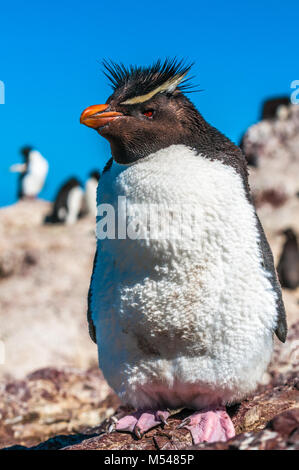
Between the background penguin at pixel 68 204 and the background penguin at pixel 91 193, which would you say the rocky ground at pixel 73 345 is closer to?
the background penguin at pixel 68 204

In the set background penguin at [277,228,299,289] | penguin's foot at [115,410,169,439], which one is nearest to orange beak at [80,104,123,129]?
penguin's foot at [115,410,169,439]

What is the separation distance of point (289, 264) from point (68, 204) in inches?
298

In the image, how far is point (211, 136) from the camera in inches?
113

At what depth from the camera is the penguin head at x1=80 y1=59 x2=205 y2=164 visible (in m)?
2.72

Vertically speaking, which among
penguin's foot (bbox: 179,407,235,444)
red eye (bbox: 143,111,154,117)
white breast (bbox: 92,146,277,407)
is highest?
red eye (bbox: 143,111,154,117)

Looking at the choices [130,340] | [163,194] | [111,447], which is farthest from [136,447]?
[163,194]

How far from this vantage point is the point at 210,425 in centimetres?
273

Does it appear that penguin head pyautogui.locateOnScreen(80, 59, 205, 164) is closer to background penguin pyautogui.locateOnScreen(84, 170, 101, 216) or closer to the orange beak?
the orange beak

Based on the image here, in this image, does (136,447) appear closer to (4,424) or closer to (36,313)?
(4,424)

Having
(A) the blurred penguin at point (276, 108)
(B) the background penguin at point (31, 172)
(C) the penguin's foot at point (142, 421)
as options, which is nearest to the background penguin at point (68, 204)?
(B) the background penguin at point (31, 172)

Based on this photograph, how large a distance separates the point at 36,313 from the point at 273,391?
6380mm

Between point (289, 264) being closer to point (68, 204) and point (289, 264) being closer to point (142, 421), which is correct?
point (68, 204)

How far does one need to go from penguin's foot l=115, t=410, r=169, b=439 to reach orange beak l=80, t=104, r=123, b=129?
1549mm
